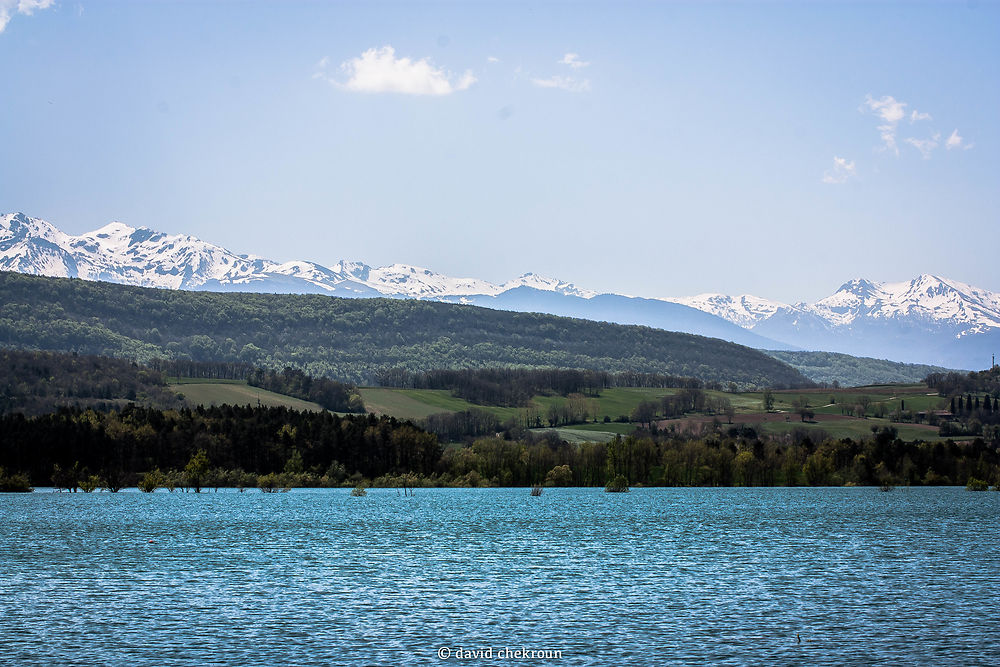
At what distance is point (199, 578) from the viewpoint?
255 ft

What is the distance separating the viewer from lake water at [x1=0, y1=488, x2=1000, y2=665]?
5234 centimetres

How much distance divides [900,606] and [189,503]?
12909 centimetres

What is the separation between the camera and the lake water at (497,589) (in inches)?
2061

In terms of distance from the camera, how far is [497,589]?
2844 inches

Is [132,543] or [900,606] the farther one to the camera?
[132,543]

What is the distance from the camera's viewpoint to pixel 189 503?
171 meters

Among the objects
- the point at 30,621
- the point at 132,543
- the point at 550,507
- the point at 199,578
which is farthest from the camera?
the point at 550,507

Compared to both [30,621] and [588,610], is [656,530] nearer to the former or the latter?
[588,610]

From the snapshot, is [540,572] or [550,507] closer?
[540,572]

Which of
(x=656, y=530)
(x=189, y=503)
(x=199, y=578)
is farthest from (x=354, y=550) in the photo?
(x=189, y=503)

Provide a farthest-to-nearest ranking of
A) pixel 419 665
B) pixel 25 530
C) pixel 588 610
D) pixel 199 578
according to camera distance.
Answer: pixel 25 530 → pixel 199 578 → pixel 588 610 → pixel 419 665

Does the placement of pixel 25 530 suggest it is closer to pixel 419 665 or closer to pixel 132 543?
pixel 132 543

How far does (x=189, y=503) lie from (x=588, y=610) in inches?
4739

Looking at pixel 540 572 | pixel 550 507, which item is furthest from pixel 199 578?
pixel 550 507
